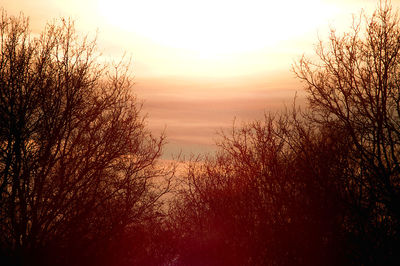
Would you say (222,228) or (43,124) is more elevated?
(43,124)

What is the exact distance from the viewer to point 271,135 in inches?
1020

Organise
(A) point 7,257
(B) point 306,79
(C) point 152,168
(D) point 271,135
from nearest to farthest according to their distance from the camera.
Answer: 1. (A) point 7,257
2. (B) point 306,79
3. (C) point 152,168
4. (D) point 271,135

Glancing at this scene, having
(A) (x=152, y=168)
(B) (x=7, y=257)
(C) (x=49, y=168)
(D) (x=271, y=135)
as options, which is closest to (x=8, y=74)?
(C) (x=49, y=168)

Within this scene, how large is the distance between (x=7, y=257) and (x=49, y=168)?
3.06 m

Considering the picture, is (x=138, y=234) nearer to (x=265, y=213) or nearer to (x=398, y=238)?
(x=265, y=213)

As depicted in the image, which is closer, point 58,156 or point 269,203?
point 58,156

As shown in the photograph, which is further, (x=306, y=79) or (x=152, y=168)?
(x=152, y=168)

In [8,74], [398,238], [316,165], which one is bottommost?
[398,238]

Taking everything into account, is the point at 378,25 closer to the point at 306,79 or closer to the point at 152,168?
the point at 306,79

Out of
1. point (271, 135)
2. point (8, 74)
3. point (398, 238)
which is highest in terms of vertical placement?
point (8, 74)

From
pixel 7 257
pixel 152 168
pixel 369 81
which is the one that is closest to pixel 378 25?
pixel 369 81

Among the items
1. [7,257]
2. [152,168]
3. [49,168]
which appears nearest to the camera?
[7,257]

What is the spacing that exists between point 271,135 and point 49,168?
12997 mm

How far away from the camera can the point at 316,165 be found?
2047 cm
